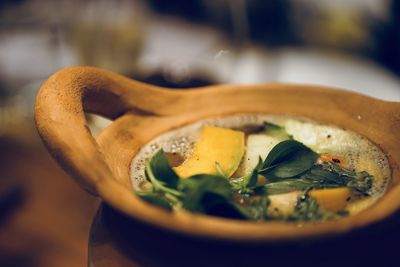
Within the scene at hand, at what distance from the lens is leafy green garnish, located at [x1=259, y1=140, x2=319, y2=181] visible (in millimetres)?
905

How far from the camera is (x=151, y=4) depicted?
3.05 metres

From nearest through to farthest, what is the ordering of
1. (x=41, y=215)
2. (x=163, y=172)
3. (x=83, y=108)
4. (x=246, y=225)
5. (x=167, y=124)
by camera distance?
(x=246, y=225) → (x=163, y=172) → (x=83, y=108) → (x=167, y=124) → (x=41, y=215)

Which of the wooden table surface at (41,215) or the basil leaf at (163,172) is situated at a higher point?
the basil leaf at (163,172)

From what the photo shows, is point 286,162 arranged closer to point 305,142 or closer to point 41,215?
point 305,142

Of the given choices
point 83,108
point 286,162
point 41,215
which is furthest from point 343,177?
point 41,215

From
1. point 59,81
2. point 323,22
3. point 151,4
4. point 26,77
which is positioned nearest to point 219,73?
point 323,22

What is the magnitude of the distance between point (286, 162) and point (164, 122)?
1.14 ft

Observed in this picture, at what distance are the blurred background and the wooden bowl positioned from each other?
0.78m

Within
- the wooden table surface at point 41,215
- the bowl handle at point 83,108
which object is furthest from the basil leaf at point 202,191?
the wooden table surface at point 41,215

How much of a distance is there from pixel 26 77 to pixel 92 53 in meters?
0.70

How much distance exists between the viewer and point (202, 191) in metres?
0.73

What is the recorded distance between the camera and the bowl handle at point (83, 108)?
800mm

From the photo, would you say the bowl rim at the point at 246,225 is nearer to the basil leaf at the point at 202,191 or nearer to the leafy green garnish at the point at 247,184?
the basil leaf at the point at 202,191

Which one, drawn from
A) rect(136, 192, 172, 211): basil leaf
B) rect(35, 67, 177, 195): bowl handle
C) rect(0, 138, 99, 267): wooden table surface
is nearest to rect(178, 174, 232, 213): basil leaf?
rect(136, 192, 172, 211): basil leaf
